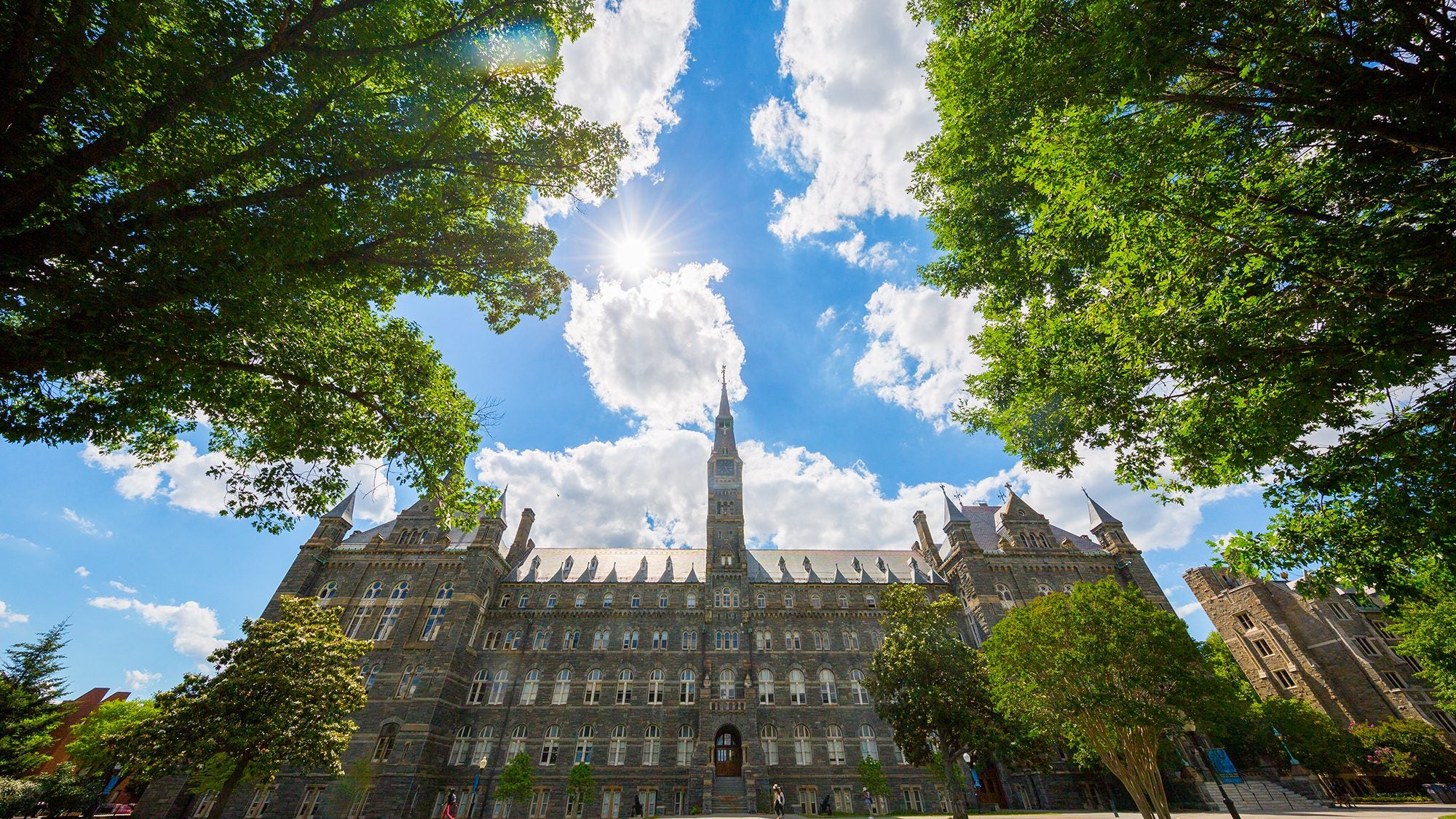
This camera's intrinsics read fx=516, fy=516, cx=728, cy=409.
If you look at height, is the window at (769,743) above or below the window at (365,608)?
below

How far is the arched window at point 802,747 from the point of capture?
32125 mm

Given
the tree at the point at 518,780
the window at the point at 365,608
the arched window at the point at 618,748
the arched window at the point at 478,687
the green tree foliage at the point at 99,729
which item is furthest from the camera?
the green tree foliage at the point at 99,729

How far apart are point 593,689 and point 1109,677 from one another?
1180 inches

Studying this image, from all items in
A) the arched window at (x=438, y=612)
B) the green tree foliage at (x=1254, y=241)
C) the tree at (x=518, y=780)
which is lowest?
the tree at (x=518, y=780)

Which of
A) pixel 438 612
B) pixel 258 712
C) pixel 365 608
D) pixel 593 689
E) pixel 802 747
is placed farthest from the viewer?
pixel 365 608

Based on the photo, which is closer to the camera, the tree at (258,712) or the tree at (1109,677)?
the tree at (1109,677)

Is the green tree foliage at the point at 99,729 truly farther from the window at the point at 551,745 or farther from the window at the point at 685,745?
the window at the point at 685,745

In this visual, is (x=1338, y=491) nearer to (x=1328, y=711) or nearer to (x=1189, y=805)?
(x=1189, y=805)

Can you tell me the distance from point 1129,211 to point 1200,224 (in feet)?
2.95

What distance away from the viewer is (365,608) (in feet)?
118

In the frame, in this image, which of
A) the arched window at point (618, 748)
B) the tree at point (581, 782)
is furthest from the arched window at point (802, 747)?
the tree at point (581, 782)

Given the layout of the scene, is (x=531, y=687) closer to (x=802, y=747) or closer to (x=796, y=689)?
(x=796, y=689)

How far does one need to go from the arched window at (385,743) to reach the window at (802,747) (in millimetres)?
23894

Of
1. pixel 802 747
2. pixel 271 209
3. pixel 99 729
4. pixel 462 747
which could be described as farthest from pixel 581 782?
pixel 99 729
